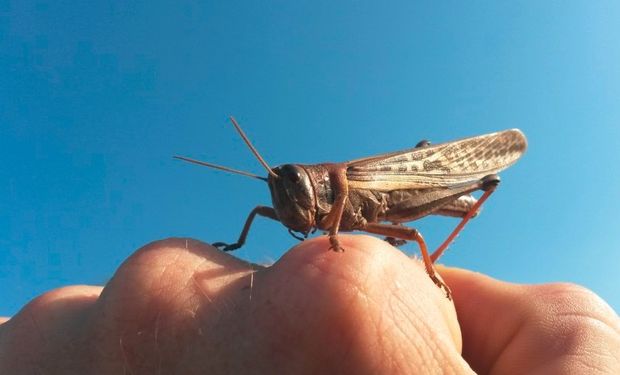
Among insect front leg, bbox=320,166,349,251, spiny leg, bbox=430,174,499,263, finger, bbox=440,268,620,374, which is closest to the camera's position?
finger, bbox=440,268,620,374

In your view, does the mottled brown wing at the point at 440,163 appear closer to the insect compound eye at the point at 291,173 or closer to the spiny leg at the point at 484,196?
the spiny leg at the point at 484,196

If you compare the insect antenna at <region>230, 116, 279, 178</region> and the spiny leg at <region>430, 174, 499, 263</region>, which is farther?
the spiny leg at <region>430, 174, 499, 263</region>

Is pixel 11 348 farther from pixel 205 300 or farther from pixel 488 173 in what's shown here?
pixel 488 173

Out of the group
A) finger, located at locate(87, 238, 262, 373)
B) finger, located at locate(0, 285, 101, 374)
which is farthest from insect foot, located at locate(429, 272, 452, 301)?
finger, located at locate(0, 285, 101, 374)

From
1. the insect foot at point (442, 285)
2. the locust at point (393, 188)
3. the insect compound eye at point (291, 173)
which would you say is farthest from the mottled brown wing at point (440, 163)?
the insect foot at point (442, 285)

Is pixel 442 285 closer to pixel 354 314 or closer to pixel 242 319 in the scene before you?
pixel 354 314

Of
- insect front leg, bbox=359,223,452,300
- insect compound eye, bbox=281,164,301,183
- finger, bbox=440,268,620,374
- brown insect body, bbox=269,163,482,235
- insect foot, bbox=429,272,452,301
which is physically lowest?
finger, bbox=440,268,620,374

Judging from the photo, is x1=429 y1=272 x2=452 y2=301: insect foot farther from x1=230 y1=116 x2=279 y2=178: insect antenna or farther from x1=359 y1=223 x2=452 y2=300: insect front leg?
x1=230 y1=116 x2=279 y2=178: insect antenna

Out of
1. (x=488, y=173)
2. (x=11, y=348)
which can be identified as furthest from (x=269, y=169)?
(x=488, y=173)
